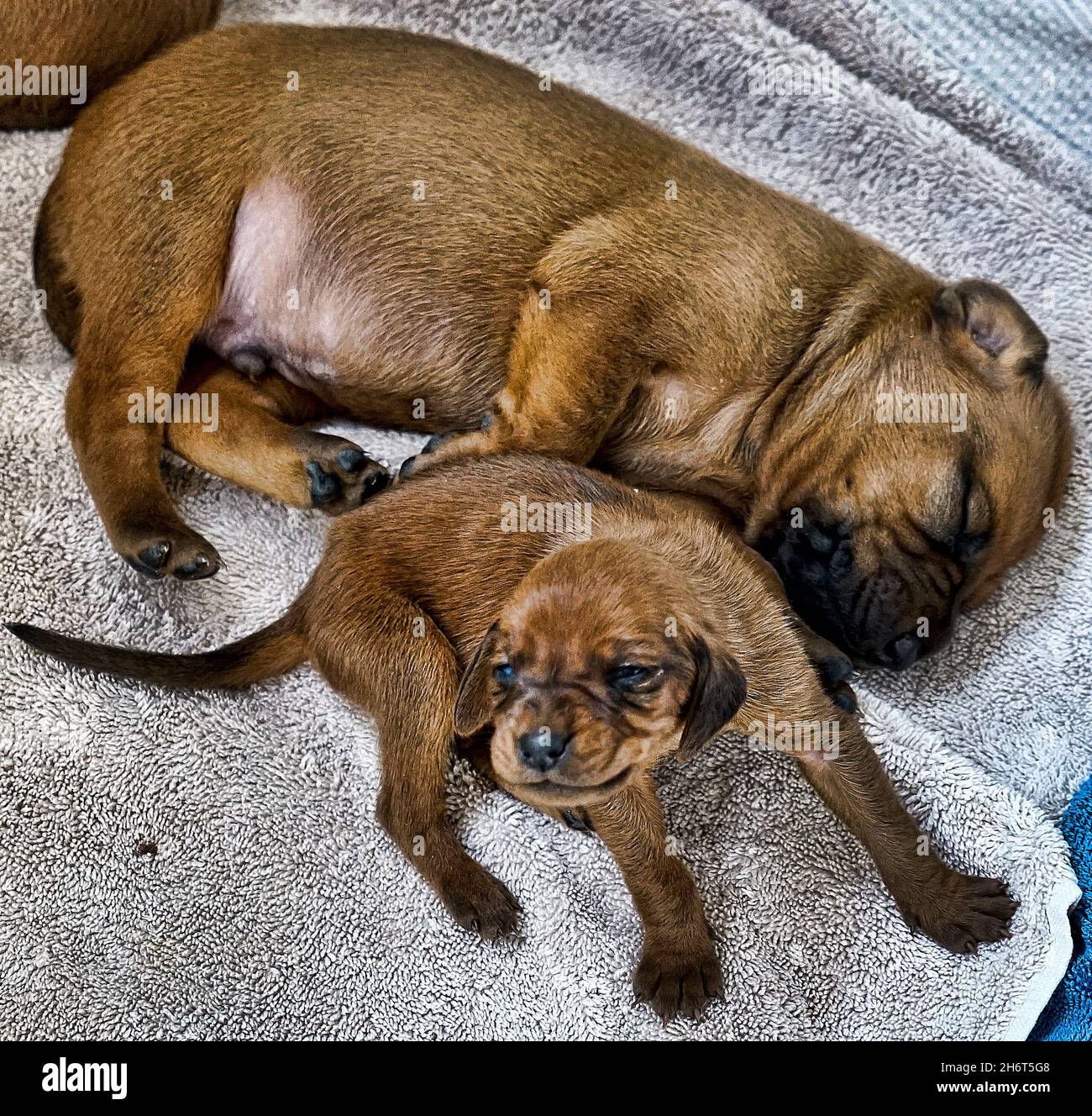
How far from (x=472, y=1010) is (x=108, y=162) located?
7.98 feet

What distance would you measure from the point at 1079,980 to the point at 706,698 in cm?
150

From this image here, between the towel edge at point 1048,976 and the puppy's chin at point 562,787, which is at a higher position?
the puppy's chin at point 562,787

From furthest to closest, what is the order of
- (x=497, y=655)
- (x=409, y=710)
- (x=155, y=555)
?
(x=155, y=555) → (x=409, y=710) → (x=497, y=655)

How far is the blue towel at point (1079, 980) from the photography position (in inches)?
125

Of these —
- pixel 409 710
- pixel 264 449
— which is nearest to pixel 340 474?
pixel 264 449

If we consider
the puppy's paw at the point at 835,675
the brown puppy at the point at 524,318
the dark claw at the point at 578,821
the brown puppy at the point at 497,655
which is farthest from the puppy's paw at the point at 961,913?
the dark claw at the point at 578,821

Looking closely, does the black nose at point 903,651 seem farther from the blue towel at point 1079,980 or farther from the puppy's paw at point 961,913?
the blue towel at point 1079,980

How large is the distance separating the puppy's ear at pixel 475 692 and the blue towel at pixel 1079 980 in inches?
66.7

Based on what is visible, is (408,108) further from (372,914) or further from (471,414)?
(372,914)

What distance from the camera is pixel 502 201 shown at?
11.1 feet

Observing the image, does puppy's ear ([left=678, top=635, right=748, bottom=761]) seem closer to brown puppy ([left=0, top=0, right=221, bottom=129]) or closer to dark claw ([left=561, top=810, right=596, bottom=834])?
dark claw ([left=561, top=810, right=596, bottom=834])

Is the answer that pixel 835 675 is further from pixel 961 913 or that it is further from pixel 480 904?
Answer: pixel 480 904

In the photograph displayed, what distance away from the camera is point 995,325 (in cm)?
329

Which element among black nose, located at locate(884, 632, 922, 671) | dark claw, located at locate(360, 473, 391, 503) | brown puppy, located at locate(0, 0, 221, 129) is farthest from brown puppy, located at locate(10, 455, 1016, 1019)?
brown puppy, located at locate(0, 0, 221, 129)
